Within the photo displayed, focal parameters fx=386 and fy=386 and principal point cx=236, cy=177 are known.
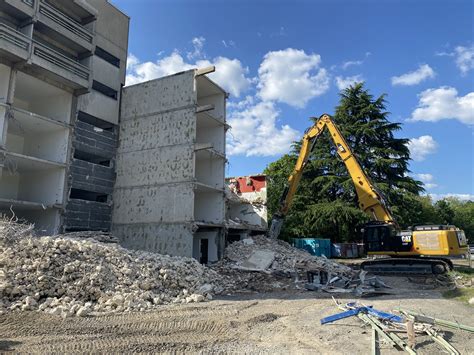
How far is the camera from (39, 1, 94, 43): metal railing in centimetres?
1927

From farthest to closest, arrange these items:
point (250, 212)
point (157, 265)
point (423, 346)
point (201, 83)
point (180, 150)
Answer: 1. point (250, 212)
2. point (201, 83)
3. point (180, 150)
4. point (157, 265)
5. point (423, 346)

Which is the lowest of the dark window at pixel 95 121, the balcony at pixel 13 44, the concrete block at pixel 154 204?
the concrete block at pixel 154 204

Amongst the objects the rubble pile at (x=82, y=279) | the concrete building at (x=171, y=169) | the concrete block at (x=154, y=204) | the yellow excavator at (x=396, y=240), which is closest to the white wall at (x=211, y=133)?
the concrete building at (x=171, y=169)

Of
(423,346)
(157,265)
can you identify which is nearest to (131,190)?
(157,265)

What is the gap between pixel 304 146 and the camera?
22031 mm

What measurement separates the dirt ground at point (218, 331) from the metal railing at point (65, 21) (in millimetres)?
16166

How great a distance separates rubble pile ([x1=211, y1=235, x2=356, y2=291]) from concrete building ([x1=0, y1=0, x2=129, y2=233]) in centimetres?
845

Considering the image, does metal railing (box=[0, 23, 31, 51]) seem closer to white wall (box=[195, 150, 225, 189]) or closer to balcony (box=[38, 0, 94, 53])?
balcony (box=[38, 0, 94, 53])

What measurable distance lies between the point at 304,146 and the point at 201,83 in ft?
24.3

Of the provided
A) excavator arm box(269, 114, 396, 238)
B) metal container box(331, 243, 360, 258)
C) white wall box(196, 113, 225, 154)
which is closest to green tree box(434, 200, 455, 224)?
metal container box(331, 243, 360, 258)

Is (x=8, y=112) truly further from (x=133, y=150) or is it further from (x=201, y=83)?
(x=201, y=83)

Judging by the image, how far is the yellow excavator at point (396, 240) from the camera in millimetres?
17438

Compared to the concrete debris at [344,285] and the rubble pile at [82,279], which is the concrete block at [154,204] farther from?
the concrete debris at [344,285]

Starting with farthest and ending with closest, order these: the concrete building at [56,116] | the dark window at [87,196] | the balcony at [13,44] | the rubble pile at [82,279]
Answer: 1. the dark window at [87,196]
2. the concrete building at [56,116]
3. the balcony at [13,44]
4. the rubble pile at [82,279]
